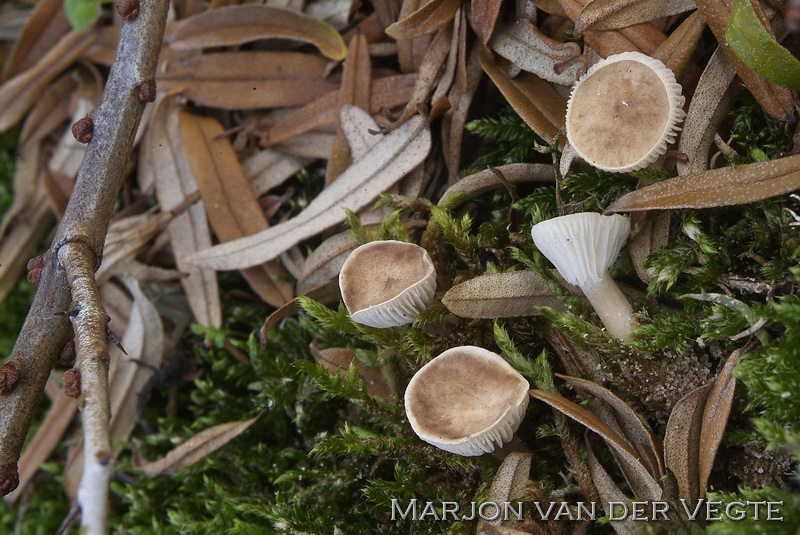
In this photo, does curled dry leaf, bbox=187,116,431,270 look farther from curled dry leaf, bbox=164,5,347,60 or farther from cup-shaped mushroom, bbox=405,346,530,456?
cup-shaped mushroom, bbox=405,346,530,456

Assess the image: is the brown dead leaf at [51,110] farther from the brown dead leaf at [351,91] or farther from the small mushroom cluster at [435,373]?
the small mushroom cluster at [435,373]

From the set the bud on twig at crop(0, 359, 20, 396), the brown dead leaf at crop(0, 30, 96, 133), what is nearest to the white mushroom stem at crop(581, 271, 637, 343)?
the bud on twig at crop(0, 359, 20, 396)

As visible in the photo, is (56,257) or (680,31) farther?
(56,257)

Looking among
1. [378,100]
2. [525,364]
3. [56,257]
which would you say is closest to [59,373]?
[56,257]

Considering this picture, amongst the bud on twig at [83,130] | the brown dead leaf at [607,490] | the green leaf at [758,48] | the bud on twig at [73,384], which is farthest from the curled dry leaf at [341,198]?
the brown dead leaf at [607,490]

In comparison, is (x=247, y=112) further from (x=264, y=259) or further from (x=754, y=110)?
(x=754, y=110)

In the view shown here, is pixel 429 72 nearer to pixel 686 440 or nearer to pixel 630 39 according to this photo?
pixel 630 39
